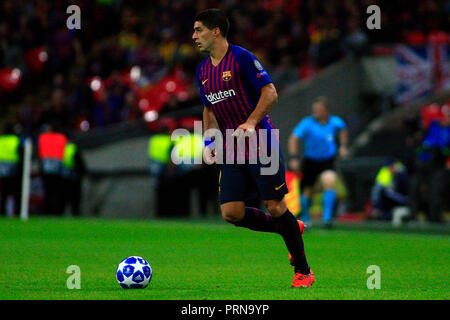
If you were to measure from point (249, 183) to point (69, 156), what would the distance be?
14.0 metres

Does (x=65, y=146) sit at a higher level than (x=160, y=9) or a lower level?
lower

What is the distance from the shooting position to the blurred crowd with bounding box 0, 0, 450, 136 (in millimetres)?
23438

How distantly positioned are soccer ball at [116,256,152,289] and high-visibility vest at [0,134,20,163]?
Answer: 12829 millimetres

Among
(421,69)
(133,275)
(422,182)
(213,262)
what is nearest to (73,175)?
(422,182)

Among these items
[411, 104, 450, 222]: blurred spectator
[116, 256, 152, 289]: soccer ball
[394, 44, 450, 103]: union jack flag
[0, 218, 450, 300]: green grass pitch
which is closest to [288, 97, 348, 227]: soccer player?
[0, 218, 450, 300]: green grass pitch

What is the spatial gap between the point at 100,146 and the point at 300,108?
488 cm

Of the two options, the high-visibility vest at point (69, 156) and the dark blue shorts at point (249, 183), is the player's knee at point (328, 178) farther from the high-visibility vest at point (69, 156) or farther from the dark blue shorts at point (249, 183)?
the dark blue shorts at point (249, 183)

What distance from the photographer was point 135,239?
44.0 feet

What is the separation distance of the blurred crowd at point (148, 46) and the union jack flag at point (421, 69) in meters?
0.65

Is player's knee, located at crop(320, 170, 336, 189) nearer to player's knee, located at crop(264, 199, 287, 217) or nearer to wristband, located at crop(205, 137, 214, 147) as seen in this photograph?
wristband, located at crop(205, 137, 214, 147)

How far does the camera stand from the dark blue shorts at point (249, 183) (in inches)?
290

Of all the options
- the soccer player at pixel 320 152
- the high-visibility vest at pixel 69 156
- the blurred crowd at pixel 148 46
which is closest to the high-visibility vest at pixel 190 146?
the blurred crowd at pixel 148 46

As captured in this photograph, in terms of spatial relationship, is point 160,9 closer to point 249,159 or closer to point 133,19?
point 133,19
